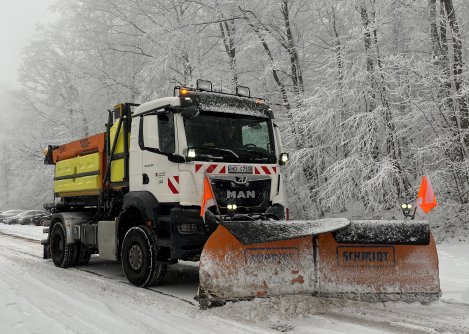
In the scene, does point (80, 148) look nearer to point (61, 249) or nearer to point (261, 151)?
point (61, 249)

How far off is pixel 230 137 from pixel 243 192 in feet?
2.78

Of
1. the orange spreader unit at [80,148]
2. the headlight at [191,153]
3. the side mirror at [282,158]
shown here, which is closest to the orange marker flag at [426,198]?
the side mirror at [282,158]

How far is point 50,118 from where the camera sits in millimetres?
27719

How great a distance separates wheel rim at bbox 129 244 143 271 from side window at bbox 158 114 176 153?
1603 mm

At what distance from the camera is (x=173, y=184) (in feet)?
20.4

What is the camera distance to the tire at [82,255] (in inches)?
366

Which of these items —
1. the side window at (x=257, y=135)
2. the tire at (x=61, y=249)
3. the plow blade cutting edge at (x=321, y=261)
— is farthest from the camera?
the tire at (x=61, y=249)

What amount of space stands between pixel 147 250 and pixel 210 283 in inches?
72.1

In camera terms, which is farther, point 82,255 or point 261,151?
point 82,255

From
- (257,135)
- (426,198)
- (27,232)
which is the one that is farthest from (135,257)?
(27,232)

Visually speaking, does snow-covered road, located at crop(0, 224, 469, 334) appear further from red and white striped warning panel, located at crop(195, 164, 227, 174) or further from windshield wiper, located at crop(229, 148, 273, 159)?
windshield wiper, located at crop(229, 148, 273, 159)

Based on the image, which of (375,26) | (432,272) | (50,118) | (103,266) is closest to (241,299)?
(432,272)

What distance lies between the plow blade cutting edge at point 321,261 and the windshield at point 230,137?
5.03 ft

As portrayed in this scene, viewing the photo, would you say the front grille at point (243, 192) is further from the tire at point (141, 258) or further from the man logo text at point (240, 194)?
the tire at point (141, 258)
